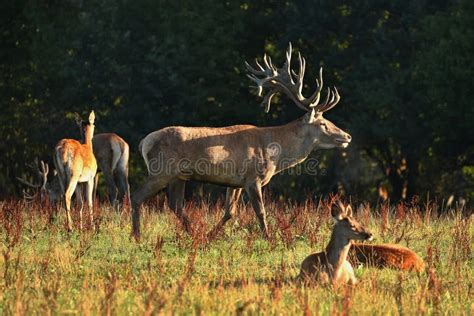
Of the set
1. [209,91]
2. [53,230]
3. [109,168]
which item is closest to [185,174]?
[53,230]

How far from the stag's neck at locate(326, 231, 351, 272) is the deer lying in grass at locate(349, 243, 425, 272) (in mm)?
711

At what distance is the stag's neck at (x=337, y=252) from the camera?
26.4ft

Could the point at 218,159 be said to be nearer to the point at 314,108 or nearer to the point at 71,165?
the point at 314,108

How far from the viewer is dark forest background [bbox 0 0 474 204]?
22.2 metres

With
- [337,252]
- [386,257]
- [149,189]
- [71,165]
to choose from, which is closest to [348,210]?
[337,252]

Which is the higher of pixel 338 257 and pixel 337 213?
pixel 337 213

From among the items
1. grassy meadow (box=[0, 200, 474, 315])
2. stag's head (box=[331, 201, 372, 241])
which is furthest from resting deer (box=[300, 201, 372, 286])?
grassy meadow (box=[0, 200, 474, 315])

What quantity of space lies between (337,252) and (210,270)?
3.93ft

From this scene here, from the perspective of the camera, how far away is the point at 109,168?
17672mm

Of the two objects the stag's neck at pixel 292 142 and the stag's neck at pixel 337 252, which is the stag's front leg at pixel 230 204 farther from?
the stag's neck at pixel 337 252

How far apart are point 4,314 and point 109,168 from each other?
1124cm

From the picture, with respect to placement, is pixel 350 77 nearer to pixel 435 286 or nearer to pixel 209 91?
pixel 209 91

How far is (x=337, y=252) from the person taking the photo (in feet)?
26.5

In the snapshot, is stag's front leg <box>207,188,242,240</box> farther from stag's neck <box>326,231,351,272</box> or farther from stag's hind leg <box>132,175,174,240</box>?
stag's neck <box>326,231,351,272</box>
